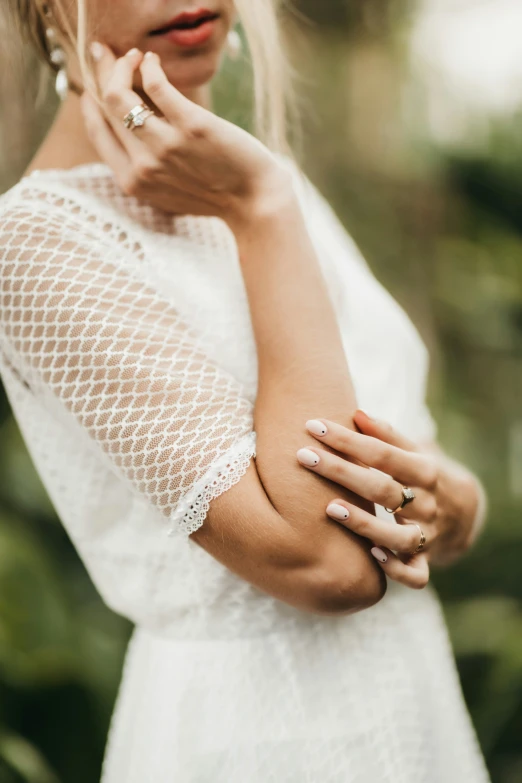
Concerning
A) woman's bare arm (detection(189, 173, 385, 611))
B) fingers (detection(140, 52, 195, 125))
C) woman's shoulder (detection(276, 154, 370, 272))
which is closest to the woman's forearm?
woman's bare arm (detection(189, 173, 385, 611))

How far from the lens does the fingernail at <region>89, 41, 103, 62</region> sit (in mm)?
924

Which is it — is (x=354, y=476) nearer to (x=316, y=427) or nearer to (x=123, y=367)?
(x=316, y=427)

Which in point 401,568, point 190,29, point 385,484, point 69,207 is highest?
point 190,29

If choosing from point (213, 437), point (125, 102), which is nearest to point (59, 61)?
point (125, 102)

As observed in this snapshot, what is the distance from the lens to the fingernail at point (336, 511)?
0.79m

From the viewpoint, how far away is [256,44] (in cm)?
106

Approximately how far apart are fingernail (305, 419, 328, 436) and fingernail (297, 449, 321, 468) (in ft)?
0.08

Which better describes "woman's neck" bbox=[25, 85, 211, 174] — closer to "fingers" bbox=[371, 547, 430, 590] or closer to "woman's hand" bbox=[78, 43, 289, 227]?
"woman's hand" bbox=[78, 43, 289, 227]

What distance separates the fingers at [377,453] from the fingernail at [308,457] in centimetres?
2

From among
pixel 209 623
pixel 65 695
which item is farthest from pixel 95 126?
pixel 65 695

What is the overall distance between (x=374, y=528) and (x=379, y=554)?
0.16ft

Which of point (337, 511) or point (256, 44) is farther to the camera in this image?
point (256, 44)

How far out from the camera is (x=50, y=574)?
2129mm

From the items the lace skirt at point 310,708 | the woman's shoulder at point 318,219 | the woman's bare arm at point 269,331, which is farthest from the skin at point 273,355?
the woman's shoulder at point 318,219
